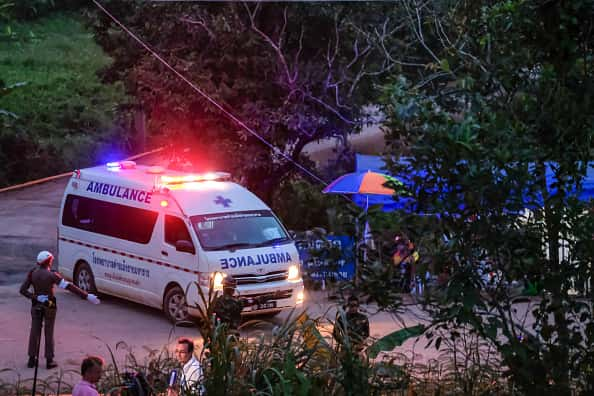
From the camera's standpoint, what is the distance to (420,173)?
6105 millimetres

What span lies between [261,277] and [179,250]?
1.34 meters

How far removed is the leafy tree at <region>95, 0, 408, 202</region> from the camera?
810 inches

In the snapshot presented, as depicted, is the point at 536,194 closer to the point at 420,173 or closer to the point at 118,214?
the point at 420,173

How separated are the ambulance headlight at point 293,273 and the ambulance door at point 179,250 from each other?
1478 mm

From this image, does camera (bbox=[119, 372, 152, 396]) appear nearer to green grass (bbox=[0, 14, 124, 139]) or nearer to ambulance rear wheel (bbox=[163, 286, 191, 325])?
ambulance rear wheel (bbox=[163, 286, 191, 325])

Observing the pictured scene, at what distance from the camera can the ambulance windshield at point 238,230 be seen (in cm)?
1551

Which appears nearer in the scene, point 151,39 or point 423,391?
point 423,391

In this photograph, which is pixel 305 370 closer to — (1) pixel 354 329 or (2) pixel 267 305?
(1) pixel 354 329

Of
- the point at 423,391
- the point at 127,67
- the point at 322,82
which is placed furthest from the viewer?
the point at 127,67

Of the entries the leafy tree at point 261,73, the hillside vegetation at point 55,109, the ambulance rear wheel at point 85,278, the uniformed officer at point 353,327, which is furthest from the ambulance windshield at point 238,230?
the hillside vegetation at point 55,109

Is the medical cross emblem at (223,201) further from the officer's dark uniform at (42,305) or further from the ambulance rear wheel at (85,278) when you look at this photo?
the officer's dark uniform at (42,305)

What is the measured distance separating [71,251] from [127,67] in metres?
8.13

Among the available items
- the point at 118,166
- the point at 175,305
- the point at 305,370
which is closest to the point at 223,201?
the point at 175,305

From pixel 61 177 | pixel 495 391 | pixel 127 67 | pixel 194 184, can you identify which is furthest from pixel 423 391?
pixel 61 177
